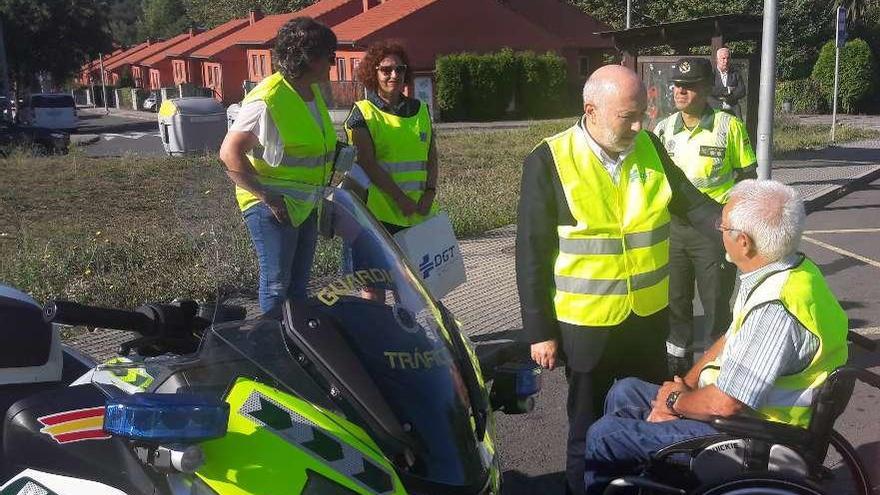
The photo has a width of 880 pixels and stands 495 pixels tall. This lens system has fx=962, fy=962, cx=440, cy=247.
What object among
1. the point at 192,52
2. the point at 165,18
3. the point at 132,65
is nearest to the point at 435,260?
the point at 192,52

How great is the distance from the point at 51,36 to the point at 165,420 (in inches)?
2261

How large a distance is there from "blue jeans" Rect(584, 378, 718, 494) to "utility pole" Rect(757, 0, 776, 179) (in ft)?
25.6

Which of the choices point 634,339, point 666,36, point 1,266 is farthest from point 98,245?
point 666,36

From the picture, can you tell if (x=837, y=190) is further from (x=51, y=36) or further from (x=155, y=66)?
(x=155, y=66)

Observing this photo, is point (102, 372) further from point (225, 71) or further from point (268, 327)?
point (225, 71)

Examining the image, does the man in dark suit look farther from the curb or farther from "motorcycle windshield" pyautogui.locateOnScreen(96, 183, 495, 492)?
"motorcycle windshield" pyautogui.locateOnScreen(96, 183, 495, 492)

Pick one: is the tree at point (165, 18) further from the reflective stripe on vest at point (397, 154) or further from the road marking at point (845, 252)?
the reflective stripe on vest at point (397, 154)

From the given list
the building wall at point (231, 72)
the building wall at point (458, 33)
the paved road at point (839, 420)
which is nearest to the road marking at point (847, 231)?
the paved road at point (839, 420)

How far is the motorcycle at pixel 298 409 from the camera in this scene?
1.78 meters

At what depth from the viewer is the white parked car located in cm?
4009

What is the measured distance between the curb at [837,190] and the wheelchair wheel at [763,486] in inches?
390

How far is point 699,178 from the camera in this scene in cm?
609

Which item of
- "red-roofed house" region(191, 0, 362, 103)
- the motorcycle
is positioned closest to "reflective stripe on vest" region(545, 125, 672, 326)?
the motorcycle

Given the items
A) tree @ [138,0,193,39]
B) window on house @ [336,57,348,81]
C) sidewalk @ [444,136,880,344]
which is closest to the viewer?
sidewalk @ [444,136,880,344]
